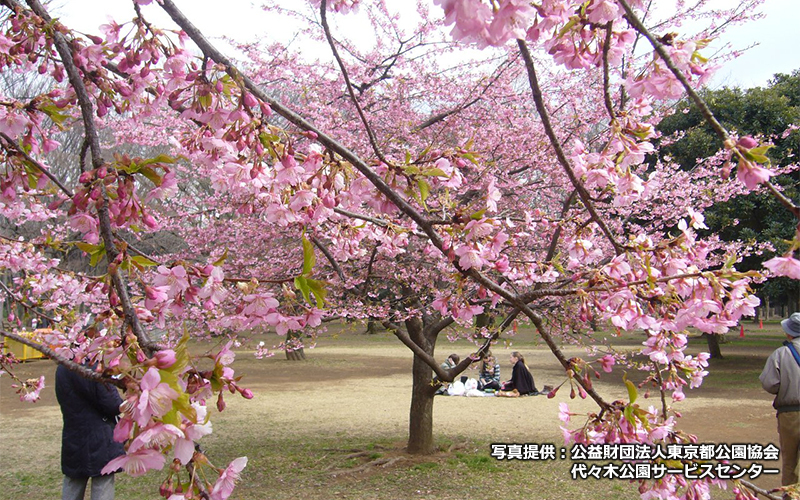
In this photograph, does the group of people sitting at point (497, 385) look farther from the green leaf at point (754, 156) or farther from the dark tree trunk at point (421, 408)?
the green leaf at point (754, 156)

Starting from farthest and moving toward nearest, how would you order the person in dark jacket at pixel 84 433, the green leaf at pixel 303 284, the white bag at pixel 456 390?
the white bag at pixel 456 390, the person in dark jacket at pixel 84 433, the green leaf at pixel 303 284

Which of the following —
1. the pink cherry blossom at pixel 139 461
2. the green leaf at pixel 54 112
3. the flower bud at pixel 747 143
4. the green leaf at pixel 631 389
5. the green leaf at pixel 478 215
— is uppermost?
the green leaf at pixel 54 112

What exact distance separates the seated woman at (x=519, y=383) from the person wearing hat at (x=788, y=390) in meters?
6.44

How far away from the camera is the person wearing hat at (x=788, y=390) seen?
437cm

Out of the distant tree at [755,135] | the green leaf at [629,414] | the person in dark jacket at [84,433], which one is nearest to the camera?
the green leaf at [629,414]

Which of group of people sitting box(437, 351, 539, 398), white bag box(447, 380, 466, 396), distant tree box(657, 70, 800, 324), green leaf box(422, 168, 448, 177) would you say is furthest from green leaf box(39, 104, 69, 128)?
distant tree box(657, 70, 800, 324)

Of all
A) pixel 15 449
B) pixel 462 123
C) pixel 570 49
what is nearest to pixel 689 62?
pixel 570 49

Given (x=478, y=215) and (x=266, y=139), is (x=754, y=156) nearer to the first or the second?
(x=478, y=215)

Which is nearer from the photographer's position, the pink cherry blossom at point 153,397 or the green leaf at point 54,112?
the pink cherry blossom at point 153,397

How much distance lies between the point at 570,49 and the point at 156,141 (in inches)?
242

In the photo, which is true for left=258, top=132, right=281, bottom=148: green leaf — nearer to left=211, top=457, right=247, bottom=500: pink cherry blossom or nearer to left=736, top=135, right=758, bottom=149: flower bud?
left=211, top=457, right=247, bottom=500: pink cherry blossom

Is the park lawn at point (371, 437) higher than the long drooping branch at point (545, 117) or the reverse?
the reverse

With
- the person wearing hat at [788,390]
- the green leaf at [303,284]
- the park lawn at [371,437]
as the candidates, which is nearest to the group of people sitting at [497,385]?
the park lawn at [371,437]

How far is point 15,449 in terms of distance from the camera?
7.18 m
